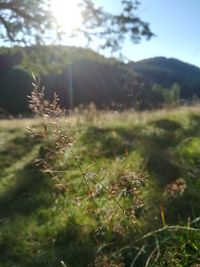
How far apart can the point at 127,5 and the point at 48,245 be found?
1230 centimetres

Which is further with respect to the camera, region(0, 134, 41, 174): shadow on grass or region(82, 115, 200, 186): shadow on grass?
region(0, 134, 41, 174): shadow on grass

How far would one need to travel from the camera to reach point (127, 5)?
16.3 m

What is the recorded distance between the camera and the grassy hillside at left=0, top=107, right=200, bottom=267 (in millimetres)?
3031

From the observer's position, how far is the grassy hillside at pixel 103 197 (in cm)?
303

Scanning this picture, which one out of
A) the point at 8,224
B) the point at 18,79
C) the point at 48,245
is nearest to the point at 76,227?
the point at 48,245

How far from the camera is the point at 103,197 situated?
19.7ft

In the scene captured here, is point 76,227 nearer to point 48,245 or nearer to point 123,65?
point 48,245

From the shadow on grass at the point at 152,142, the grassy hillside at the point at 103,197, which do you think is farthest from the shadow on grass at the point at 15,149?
the shadow on grass at the point at 152,142

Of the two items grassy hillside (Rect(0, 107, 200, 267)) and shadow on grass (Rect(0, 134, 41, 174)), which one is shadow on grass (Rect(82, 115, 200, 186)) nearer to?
grassy hillside (Rect(0, 107, 200, 267))

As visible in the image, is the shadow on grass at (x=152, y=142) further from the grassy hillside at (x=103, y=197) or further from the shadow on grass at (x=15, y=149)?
the shadow on grass at (x=15, y=149)

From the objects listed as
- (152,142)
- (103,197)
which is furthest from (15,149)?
(103,197)

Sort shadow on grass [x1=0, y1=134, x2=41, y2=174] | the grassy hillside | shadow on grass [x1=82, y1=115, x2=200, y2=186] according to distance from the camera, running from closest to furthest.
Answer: the grassy hillside, shadow on grass [x1=82, y1=115, x2=200, y2=186], shadow on grass [x1=0, y1=134, x2=41, y2=174]

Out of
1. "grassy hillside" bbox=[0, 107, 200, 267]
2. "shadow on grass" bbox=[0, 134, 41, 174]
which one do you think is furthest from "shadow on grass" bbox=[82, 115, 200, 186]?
"shadow on grass" bbox=[0, 134, 41, 174]

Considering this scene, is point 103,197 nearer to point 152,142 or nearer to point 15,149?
point 152,142
